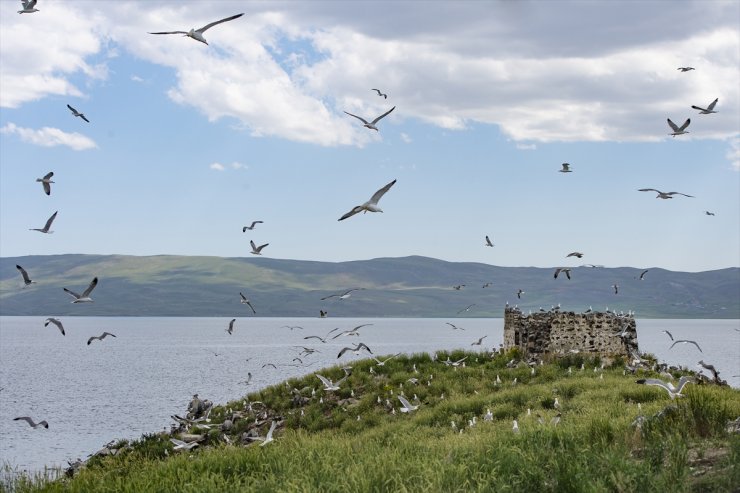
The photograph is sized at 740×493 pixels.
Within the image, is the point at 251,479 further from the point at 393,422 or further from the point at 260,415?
the point at 260,415

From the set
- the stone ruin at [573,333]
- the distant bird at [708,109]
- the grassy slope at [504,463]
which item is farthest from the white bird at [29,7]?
the stone ruin at [573,333]

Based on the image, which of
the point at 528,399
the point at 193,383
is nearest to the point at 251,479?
the point at 528,399

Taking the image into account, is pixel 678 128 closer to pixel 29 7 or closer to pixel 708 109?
pixel 708 109

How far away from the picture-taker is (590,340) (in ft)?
152

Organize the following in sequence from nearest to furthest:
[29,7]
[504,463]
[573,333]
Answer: [504,463] < [29,7] < [573,333]

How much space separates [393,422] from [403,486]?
23026 mm

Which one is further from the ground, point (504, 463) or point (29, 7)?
point (29, 7)

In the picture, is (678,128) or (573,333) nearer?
(678,128)

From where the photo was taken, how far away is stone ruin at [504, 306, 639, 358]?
46.1 m

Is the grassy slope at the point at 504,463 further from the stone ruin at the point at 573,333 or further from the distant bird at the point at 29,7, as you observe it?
the stone ruin at the point at 573,333

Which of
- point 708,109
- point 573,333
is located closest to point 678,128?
point 708,109

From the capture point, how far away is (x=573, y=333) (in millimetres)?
46719

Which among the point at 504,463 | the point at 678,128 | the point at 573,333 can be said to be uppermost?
the point at 678,128

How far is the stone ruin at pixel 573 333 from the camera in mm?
46125
